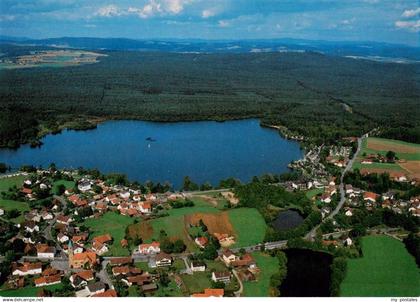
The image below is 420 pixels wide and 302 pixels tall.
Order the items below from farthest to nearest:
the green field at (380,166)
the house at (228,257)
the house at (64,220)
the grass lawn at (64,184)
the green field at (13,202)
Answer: the green field at (380,166)
the grass lawn at (64,184)
the green field at (13,202)
the house at (64,220)
the house at (228,257)

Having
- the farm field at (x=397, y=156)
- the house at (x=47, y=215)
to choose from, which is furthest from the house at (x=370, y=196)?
the house at (x=47, y=215)

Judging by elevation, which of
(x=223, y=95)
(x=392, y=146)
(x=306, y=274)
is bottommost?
(x=306, y=274)

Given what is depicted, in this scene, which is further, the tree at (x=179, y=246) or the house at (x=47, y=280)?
the tree at (x=179, y=246)

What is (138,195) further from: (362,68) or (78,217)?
(362,68)

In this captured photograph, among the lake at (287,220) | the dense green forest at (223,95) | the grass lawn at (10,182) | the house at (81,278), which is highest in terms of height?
the dense green forest at (223,95)

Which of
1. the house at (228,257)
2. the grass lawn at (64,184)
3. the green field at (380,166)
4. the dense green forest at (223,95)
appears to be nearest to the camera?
the house at (228,257)

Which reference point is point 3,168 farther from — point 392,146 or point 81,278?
point 392,146

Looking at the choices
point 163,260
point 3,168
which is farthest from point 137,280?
point 3,168

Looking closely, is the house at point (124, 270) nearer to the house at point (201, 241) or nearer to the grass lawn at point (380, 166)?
the house at point (201, 241)
